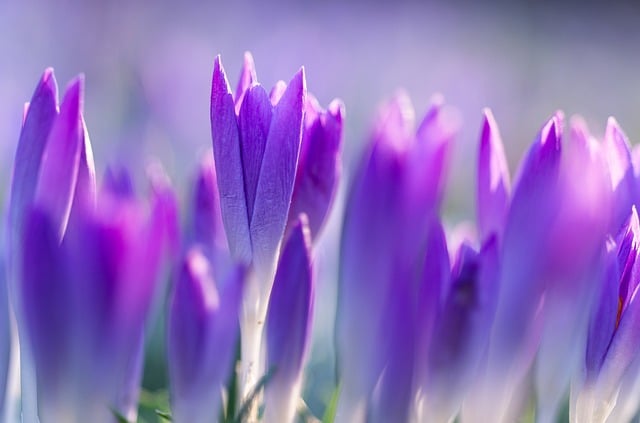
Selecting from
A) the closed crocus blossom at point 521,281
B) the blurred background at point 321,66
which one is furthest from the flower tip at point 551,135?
the blurred background at point 321,66

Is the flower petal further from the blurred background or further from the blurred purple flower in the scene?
the blurred background

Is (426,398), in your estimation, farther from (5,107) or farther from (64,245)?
(5,107)

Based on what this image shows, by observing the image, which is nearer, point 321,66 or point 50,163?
point 50,163

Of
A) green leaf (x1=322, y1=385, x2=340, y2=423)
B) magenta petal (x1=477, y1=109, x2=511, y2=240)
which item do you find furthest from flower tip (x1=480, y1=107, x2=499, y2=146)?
green leaf (x1=322, y1=385, x2=340, y2=423)

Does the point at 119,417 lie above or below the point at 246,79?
below

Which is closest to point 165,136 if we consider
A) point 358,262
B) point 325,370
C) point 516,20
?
point 325,370

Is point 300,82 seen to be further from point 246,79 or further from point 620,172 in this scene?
point 620,172

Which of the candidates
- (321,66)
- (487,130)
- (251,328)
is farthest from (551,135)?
(321,66)
